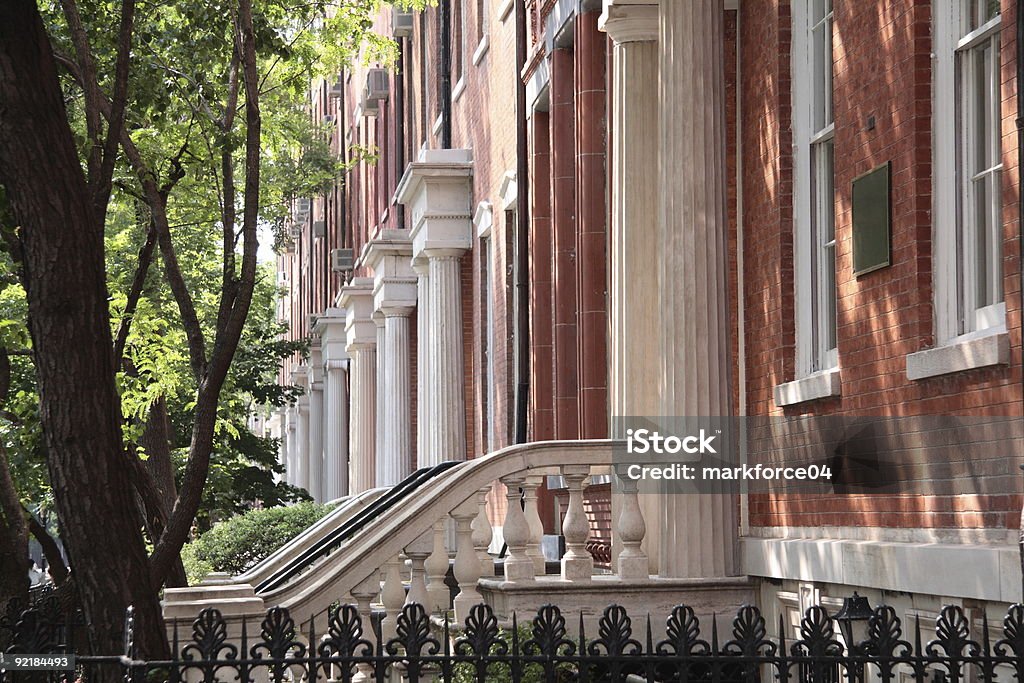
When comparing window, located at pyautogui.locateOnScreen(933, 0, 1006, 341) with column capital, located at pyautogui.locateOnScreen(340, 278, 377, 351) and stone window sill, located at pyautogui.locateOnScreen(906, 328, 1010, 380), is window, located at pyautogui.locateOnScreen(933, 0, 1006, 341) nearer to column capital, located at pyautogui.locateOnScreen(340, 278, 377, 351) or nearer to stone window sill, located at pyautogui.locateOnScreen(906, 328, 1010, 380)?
stone window sill, located at pyautogui.locateOnScreen(906, 328, 1010, 380)

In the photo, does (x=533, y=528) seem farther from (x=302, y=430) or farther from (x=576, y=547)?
(x=302, y=430)

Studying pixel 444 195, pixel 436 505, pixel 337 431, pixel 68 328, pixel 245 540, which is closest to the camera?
pixel 68 328

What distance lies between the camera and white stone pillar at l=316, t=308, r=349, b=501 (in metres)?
35.4

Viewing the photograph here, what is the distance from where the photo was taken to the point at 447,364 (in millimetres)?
21359

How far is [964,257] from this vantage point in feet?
25.8

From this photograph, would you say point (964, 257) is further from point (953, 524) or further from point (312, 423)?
point (312, 423)

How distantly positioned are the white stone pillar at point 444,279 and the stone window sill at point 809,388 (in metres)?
11.4

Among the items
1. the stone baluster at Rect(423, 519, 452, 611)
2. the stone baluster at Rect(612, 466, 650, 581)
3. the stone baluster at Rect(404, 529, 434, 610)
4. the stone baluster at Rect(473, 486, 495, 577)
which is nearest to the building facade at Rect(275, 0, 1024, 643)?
the stone baluster at Rect(612, 466, 650, 581)

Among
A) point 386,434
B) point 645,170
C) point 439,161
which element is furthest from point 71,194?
point 386,434

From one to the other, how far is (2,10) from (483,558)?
516cm

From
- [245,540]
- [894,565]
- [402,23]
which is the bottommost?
[245,540]

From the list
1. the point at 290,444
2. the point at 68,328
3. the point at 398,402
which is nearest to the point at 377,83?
the point at 398,402

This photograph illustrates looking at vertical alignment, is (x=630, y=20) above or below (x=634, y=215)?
above

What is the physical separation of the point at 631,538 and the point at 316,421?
32737 mm
